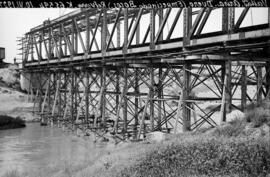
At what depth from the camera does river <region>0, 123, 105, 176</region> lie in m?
13.4

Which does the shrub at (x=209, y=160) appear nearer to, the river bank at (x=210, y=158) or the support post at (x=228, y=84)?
the river bank at (x=210, y=158)

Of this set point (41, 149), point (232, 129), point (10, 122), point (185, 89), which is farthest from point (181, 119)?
point (10, 122)

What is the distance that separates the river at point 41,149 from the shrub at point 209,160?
5.66 meters

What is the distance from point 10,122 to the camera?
80.6ft

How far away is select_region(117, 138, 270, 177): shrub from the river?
5.66m

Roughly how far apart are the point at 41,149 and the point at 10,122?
904 cm

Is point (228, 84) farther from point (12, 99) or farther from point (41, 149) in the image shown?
point (12, 99)

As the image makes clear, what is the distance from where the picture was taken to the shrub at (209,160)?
5.88 metres

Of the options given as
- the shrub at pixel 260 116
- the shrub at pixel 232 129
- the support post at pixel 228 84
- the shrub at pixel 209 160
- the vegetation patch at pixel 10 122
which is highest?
the support post at pixel 228 84

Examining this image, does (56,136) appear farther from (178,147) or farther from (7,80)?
(7,80)

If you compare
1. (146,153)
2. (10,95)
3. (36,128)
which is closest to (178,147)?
(146,153)

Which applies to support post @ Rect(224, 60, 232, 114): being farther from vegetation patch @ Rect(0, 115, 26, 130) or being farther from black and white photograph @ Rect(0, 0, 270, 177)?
vegetation patch @ Rect(0, 115, 26, 130)

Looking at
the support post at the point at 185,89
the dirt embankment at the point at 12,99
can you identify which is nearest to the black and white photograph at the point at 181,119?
the support post at the point at 185,89

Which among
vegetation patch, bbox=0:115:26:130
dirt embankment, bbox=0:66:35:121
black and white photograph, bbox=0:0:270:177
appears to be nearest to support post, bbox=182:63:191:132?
black and white photograph, bbox=0:0:270:177
